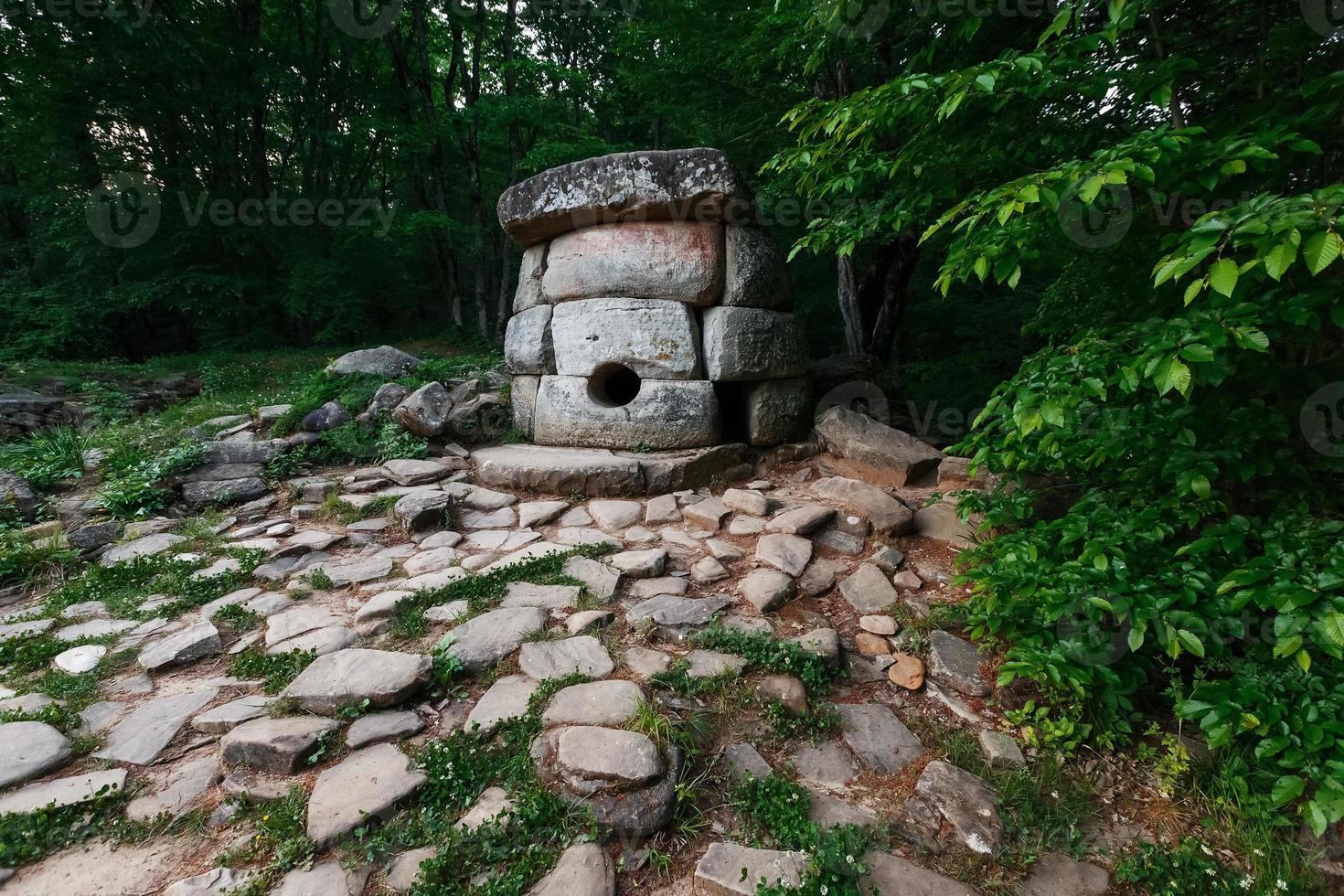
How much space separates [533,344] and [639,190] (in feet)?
5.77

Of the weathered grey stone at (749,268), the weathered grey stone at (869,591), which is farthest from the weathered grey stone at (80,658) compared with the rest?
the weathered grey stone at (749,268)

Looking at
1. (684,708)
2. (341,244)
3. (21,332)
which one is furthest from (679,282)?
(21,332)

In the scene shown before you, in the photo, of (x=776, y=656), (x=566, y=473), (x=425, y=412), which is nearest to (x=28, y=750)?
(x=776, y=656)

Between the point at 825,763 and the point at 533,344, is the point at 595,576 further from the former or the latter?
the point at 533,344

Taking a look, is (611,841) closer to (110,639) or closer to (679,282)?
(110,639)

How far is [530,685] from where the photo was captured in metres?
2.23

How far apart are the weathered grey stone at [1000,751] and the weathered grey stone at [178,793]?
9.12ft

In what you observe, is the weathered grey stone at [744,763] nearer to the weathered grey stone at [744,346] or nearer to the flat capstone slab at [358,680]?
the flat capstone slab at [358,680]

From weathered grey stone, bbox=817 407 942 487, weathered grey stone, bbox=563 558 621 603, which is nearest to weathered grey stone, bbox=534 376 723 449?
weathered grey stone, bbox=817 407 942 487

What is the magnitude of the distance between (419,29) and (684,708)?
13.8 m

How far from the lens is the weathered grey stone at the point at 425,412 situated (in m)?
5.23

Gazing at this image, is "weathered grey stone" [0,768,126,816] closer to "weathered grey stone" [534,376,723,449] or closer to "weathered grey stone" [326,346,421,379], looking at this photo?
"weathered grey stone" [534,376,723,449]

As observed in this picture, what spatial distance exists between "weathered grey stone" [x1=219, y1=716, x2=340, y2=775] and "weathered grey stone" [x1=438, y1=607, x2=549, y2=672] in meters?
0.54

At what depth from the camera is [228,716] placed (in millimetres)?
2109
